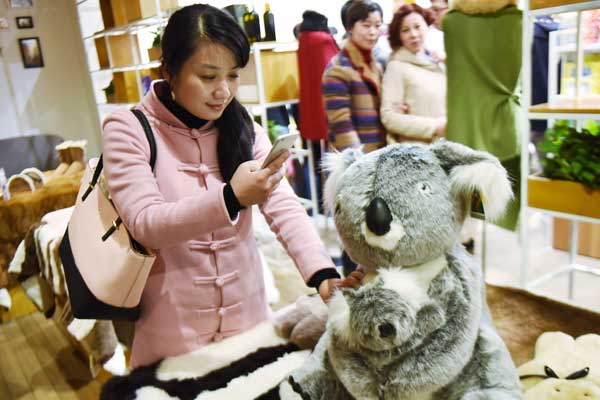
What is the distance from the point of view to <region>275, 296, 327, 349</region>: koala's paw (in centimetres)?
99

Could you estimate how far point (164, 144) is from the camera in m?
0.96

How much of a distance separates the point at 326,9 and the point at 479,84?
251 cm

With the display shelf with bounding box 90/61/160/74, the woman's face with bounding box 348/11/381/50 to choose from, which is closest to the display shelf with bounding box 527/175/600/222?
the woman's face with bounding box 348/11/381/50

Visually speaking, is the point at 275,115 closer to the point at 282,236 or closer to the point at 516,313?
the point at 516,313

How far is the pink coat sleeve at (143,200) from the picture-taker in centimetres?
81

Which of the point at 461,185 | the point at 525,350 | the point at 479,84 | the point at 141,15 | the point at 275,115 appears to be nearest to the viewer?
the point at 461,185

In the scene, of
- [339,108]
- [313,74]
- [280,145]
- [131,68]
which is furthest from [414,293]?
[131,68]

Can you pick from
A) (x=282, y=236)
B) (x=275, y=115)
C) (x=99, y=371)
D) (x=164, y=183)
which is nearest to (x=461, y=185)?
(x=282, y=236)

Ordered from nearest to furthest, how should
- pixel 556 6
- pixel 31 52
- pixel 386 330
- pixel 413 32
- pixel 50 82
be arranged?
pixel 386 330
pixel 556 6
pixel 413 32
pixel 31 52
pixel 50 82

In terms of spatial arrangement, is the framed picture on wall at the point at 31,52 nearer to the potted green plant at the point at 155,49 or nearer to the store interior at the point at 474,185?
the store interior at the point at 474,185

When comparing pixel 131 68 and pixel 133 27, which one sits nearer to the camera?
pixel 133 27

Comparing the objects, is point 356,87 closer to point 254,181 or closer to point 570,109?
point 570,109

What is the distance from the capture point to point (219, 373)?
93cm

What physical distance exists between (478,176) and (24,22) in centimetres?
470
